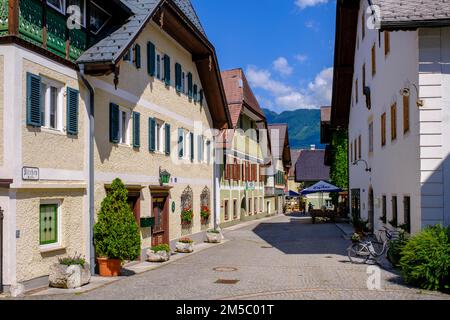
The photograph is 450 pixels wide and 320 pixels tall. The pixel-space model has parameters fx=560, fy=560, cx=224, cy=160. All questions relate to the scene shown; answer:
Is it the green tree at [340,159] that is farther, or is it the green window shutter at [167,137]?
the green tree at [340,159]

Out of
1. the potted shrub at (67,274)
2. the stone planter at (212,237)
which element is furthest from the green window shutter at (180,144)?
the potted shrub at (67,274)

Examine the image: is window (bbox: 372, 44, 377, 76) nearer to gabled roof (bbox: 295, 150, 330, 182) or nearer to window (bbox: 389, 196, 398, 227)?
window (bbox: 389, 196, 398, 227)

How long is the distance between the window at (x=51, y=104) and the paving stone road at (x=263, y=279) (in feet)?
12.7

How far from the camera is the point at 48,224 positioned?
12625 mm

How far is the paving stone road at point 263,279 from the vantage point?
1166 centimetres

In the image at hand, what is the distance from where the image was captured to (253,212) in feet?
141

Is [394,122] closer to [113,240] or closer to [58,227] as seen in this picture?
[113,240]

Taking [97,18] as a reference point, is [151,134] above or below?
below

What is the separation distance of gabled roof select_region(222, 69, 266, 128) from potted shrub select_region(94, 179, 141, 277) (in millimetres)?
19573

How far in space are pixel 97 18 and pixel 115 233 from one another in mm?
5817

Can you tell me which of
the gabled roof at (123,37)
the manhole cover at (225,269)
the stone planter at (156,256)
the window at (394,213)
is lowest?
the manhole cover at (225,269)

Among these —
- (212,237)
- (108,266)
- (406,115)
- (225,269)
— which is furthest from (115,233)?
(212,237)

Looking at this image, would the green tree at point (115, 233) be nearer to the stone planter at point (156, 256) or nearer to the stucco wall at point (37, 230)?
the stucco wall at point (37, 230)
